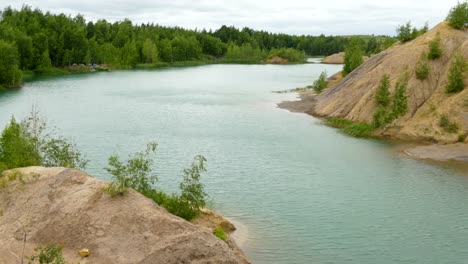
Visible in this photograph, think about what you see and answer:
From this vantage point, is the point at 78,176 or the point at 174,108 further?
the point at 174,108

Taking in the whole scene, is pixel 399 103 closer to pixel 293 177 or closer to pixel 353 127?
pixel 353 127

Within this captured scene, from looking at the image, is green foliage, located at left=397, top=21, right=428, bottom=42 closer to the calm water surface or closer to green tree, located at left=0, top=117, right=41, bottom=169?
the calm water surface

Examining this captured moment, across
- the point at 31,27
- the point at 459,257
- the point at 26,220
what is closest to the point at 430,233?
the point at 459,257

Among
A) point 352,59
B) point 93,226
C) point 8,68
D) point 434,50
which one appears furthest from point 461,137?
point 8,68

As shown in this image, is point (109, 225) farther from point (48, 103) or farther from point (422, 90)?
point (48, 103)

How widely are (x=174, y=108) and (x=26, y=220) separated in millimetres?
64167

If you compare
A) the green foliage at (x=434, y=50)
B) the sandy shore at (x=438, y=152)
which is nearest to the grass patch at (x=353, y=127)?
the sandy shore at (x=438, y=152)

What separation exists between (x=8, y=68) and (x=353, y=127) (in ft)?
261

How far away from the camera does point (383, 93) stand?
68312mm

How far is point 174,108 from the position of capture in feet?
294

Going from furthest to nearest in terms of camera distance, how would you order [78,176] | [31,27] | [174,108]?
[31,27]
[174,108]
[78,176]

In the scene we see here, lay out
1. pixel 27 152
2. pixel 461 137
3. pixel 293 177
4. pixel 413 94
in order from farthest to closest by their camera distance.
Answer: pixel 413 94 → pixel 461 137 → pixel 293 177 → pixel 27 152

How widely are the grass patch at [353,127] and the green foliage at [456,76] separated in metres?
10.6

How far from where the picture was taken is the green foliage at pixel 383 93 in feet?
223
